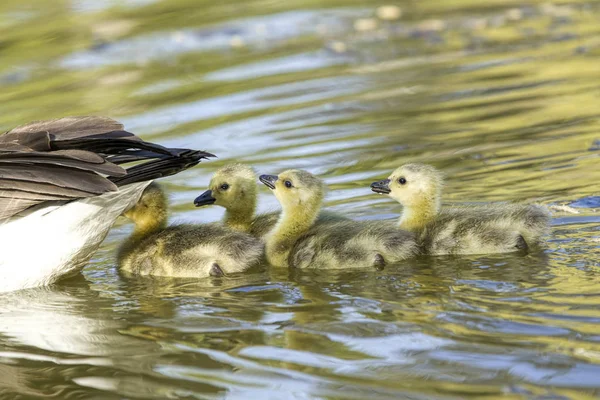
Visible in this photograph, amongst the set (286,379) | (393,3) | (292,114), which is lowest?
(286,379)

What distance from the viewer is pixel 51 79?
12992 mm

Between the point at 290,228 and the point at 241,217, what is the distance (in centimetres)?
57

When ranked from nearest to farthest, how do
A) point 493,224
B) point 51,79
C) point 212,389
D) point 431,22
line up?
1. point 212,389
2. point 493,224
3. point 51,79
4. point 431,22

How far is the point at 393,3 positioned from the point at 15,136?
33.6 ft

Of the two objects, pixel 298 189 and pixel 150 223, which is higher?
pixel 298 189

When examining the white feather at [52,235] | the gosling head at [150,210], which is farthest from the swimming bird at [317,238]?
the white feather at [52,235]

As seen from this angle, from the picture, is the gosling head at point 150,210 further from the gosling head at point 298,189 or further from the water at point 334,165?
the gosling head at point 298,189

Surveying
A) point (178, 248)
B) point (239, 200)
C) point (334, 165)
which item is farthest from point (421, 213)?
point (334, 165)

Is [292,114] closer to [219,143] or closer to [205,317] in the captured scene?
[219,143]

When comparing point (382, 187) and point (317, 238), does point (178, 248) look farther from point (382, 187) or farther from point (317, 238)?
point (382, 187)

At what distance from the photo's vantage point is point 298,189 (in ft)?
20.7

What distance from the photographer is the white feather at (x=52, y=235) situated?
224 inches

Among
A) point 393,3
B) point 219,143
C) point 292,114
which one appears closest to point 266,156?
point 219,143

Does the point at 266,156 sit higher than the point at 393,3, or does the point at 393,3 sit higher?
the point at 393,3
